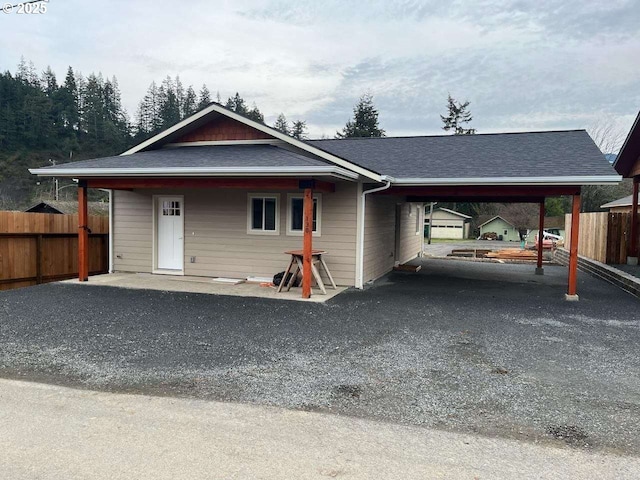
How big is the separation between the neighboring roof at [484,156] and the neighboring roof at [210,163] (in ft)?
7.01

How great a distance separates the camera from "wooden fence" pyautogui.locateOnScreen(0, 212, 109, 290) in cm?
952

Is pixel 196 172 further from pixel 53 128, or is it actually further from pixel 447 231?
pixel 53 128

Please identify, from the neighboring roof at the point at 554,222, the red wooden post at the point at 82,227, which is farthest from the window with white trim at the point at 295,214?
the neighboring roof at the point at 554,222

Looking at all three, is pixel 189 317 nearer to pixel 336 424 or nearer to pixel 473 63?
pixel 336 424

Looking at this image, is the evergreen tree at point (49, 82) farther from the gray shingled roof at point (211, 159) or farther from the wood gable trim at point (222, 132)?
the gray shingled roof at point (211, 159)

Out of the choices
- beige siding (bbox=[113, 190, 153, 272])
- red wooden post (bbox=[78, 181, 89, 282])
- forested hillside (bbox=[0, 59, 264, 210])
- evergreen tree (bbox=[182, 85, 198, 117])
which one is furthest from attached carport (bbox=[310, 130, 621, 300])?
evergreen tree (bbox=[182, 85, 198, 117])

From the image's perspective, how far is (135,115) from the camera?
66375 mm

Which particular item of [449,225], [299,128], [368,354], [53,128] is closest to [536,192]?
[368,354]

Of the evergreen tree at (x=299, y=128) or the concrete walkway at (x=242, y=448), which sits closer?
the concrete walkway at (x=242, y=448)

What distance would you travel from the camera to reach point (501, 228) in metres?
46.9

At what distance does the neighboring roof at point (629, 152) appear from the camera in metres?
11.9

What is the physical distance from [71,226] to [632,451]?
11572 millimetres

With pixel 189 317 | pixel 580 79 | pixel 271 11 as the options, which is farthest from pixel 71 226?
pixel 580 79

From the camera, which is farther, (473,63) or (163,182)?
(473,63)
